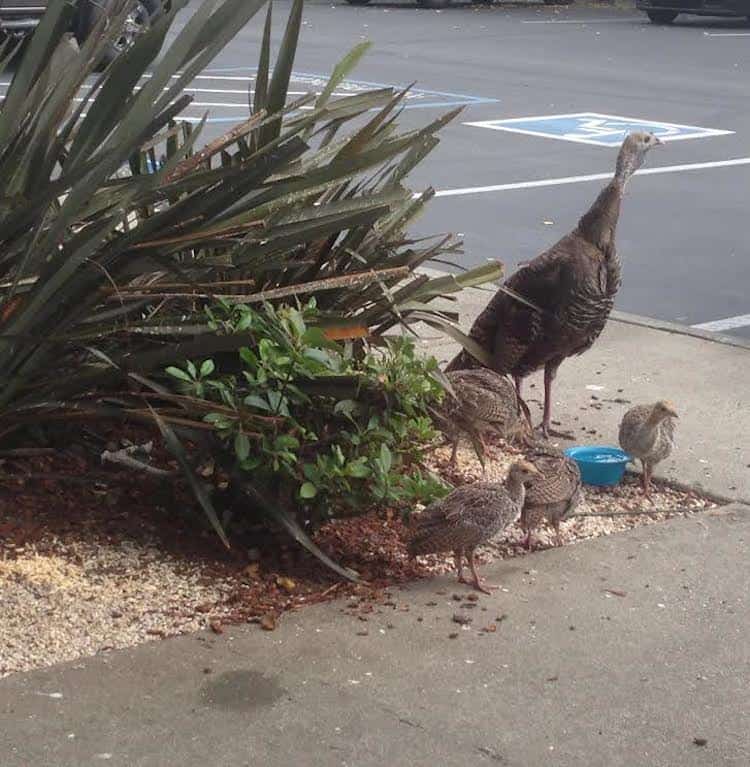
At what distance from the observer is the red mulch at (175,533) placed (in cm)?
519

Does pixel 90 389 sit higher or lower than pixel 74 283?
lower

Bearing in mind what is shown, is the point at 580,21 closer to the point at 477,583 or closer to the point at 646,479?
the point at 646,479

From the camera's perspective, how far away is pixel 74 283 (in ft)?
17.0

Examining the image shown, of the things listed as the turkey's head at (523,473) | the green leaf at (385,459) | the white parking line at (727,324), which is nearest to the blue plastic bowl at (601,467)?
the turkey's head at (523,473)

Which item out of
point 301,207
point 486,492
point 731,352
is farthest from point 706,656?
point 731,352

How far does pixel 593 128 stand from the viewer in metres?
17.2

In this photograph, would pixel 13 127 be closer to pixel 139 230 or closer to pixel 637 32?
pixel 139 230

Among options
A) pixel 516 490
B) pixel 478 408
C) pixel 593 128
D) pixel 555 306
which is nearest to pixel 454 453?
pixel 478 408

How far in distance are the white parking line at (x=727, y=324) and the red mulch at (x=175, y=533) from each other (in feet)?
13.7

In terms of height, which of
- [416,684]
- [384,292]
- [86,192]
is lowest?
[416,684]

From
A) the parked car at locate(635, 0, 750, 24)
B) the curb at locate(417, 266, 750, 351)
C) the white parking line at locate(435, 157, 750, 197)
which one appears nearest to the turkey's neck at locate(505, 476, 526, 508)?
the curb at locate(417, 266, 750, 351)

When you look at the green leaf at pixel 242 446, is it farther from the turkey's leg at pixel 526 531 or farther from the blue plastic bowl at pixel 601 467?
the blue plastic bowl at pixel 601 467

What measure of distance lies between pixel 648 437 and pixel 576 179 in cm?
814

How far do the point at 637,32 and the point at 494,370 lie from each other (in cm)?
2324
